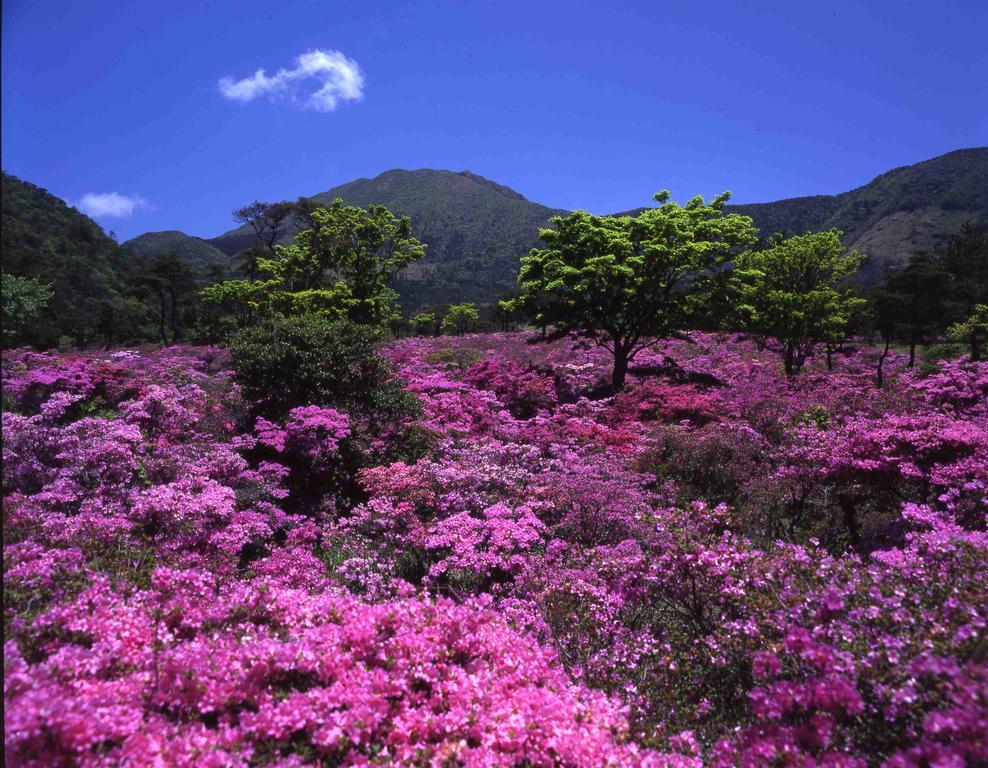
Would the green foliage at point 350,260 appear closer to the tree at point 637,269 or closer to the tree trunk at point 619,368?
the tree at point 637,269

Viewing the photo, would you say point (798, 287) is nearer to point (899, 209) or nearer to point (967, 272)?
point (967, 272)

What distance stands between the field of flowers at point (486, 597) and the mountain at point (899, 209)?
125 meters

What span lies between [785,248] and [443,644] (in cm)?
2112

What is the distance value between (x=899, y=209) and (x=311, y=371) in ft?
574

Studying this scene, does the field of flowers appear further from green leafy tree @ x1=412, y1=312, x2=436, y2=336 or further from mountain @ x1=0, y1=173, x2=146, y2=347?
green leafy tree @ x1=412, y1=312, x2=436, y2=336

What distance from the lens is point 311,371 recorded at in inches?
459

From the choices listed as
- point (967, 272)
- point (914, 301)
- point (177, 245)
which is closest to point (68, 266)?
point (914, 301)

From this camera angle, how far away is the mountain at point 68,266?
4031 cm

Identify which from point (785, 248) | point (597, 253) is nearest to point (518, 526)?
point (597, 253)

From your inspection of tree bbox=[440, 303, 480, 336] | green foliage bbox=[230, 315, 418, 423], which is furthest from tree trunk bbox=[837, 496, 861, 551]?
tree bbox=[440, 303, 480, 336]

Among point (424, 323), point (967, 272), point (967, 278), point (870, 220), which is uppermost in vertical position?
point (870, 220)

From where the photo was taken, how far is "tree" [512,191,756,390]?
1794cm

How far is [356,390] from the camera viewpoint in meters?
12.2

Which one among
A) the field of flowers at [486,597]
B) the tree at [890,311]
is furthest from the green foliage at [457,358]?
the tree at [890,311]
